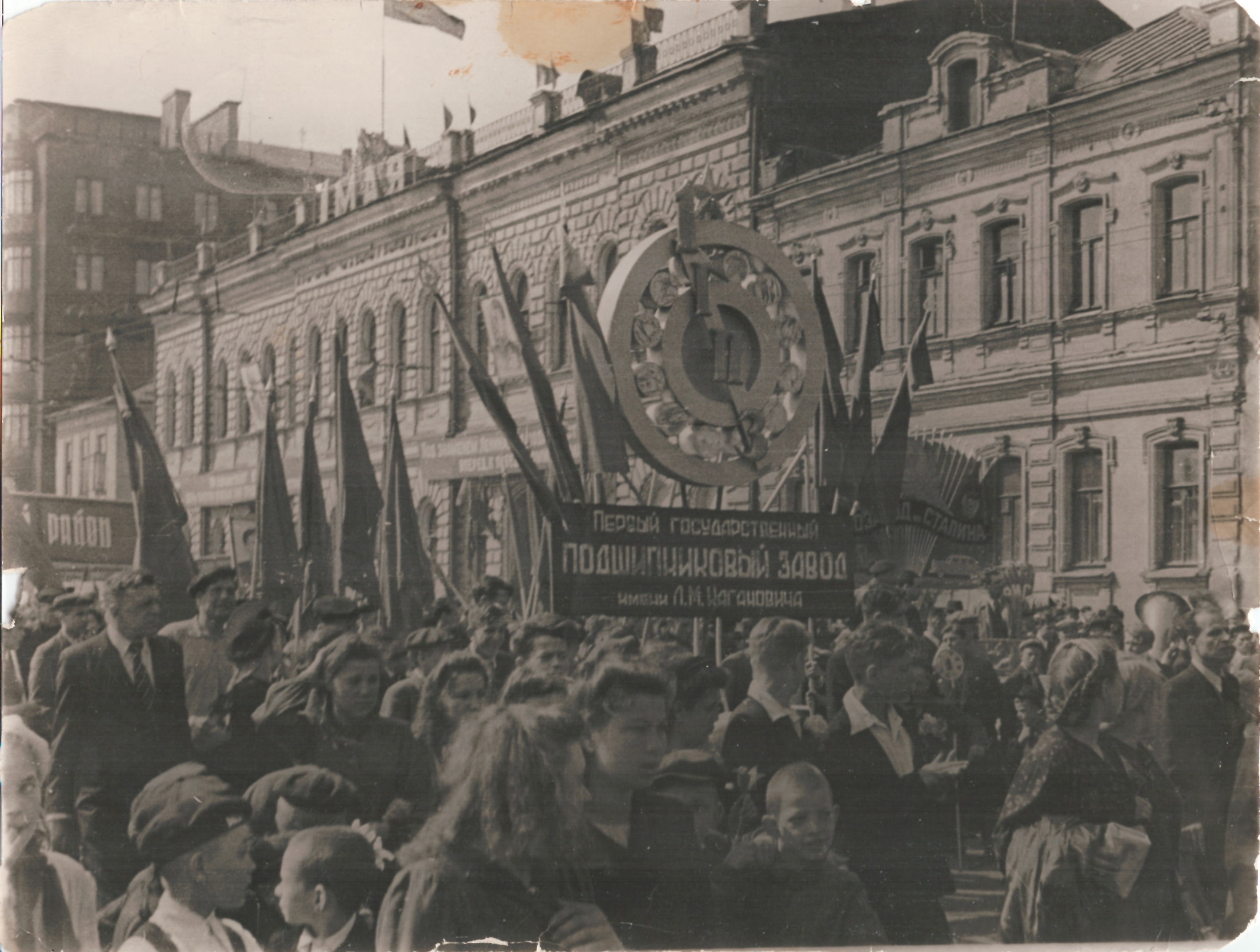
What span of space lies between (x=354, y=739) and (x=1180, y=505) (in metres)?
4.03

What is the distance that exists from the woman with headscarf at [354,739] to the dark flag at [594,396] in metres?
1.42

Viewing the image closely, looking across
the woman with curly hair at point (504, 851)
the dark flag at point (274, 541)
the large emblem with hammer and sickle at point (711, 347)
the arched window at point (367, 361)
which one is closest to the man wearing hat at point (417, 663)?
the woman with curly hair at point (504, 851)

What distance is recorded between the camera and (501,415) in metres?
6.79

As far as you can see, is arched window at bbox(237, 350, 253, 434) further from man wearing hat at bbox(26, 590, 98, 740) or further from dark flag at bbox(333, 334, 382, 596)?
man wearing hat at bbox(26, 590, 98, 740)

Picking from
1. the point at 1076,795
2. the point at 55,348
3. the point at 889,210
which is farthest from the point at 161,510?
the point at 1076,795

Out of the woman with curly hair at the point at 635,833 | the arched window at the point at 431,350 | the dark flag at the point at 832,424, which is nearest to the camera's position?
the woman with curly hair at the point at 635,833

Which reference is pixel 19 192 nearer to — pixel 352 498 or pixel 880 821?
pixel 352 498

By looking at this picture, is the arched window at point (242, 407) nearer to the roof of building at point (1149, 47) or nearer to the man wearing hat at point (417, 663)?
the man wearing hat at point (417, 663)

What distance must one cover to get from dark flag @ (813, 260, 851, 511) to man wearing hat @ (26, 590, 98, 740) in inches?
131

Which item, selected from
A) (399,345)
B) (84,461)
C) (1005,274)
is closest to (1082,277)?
(1005,274)

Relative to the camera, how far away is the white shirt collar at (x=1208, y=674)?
7191mm

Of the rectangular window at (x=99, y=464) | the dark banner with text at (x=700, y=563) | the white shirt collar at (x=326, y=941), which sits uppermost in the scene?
the rectangular window at (x=99, y=464)

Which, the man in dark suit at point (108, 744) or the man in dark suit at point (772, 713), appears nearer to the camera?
the man in dark suit at point (108, 744)

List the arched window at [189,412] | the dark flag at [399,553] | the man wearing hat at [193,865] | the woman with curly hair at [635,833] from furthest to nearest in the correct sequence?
1. the arched window at [189,412]
2. the dark flag at [399,553]
3. the woman with curly hair at [635,833]
4. the man wearing hat at [193,865]
